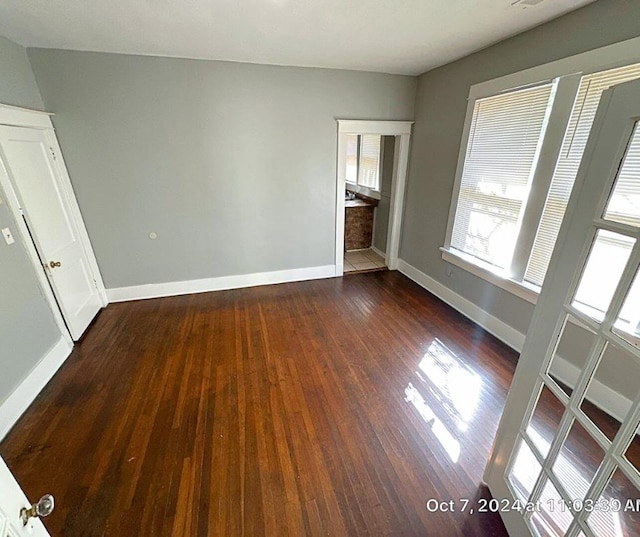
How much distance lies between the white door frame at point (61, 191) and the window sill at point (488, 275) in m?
4.05

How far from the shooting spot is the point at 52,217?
279 cm

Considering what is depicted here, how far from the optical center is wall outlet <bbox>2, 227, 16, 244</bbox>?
7.17 feet

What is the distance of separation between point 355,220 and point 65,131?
3.99 meters

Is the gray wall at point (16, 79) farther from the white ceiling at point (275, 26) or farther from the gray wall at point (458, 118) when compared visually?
the gray wall at point (458, 118)

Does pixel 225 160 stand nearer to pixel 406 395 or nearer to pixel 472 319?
pixel 406 395

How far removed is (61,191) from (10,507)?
326cm

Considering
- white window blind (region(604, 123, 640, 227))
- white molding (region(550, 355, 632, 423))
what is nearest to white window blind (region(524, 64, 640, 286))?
white molding (region(550, 355, 632, 423))

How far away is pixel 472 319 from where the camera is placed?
3.22 metres

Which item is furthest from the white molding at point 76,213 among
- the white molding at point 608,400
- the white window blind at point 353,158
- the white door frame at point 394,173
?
the white window blind at point 353,158

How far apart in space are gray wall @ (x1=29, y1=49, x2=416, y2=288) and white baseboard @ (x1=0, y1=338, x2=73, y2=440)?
1.15 meters

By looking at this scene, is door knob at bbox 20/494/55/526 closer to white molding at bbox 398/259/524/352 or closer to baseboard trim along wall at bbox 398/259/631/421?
baseboard trim along wall at bbox 398/259/631/421

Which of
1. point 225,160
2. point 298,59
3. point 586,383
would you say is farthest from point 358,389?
point 298,59

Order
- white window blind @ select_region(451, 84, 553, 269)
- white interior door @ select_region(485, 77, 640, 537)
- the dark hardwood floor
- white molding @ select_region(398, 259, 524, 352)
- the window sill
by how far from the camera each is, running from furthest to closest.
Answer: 1. white molding @ select_region(398, 259, 524, 352)
2. the window sill
3. white window blind @ select_region(451, 84, 553, 269)
4. the dark hardwood floor
5. white interior door @ select_region(485, 77, 640, 537)

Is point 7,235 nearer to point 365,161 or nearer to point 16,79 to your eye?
point 16,79
